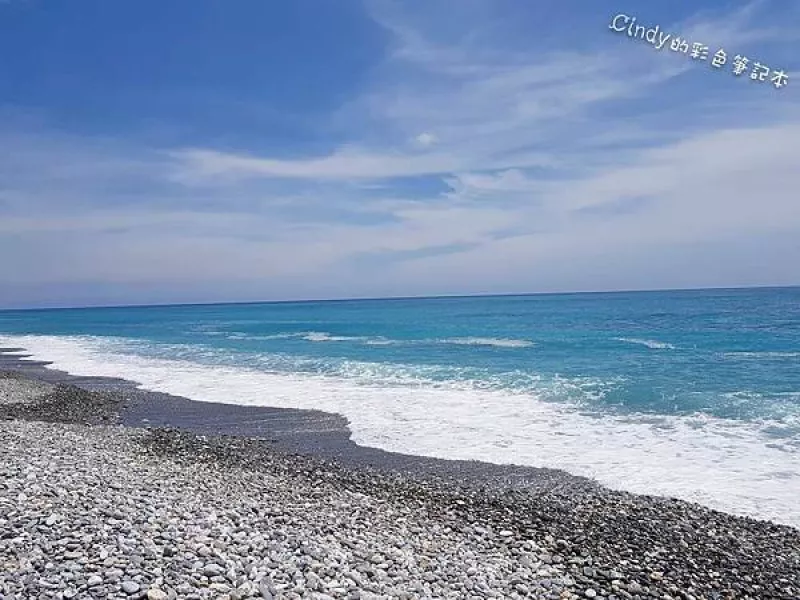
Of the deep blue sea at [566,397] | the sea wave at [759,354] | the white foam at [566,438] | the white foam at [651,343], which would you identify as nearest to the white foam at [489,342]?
the deep blue sea at [566,397]

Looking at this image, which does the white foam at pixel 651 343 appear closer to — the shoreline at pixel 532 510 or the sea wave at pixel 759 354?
the sea wave at pixel 759 354

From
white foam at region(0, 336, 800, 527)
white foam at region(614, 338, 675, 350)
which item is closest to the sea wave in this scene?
white foam at region(614, 338, 675, 350)

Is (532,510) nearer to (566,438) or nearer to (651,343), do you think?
(566,438)

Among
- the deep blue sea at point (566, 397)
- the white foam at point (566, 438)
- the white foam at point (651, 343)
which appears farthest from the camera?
the white foam at point (651, 343)

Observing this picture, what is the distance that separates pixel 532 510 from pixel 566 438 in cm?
520

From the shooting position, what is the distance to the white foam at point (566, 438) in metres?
10.1

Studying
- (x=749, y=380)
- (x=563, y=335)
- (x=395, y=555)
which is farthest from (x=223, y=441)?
(x=563, y=335)

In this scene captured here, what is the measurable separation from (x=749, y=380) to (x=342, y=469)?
1658 centimetres

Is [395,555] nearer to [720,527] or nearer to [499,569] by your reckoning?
[499,569]

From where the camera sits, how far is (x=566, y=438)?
13.5 m

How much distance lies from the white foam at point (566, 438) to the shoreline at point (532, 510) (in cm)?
73

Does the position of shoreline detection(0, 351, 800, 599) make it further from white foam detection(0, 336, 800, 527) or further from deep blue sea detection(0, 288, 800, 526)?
deep blue sea detection(0, 288, 800, 526)

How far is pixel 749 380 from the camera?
21078mm

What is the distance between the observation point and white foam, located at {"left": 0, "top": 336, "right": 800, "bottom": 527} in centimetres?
1009
